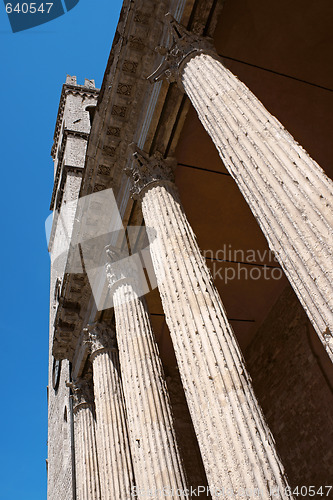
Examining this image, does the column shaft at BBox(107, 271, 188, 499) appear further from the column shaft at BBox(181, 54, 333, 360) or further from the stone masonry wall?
the stone masonry wall

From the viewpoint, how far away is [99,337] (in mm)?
9250

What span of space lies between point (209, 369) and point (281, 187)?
6.62 ft

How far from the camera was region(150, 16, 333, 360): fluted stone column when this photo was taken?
3242 mm

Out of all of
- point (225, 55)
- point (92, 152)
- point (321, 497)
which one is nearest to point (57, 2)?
point (92, 152)

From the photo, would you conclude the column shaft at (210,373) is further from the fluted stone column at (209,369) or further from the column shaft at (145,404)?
the column shaft at (145,404)

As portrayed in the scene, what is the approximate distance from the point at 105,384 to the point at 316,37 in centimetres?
720

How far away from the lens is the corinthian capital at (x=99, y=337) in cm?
905

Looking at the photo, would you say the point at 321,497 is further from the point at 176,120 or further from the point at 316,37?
the point at 316,37

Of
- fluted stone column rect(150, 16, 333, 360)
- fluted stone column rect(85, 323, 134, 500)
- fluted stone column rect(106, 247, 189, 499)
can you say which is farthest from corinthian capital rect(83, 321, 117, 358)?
fluted stone column rect(150, 16, 333, 360)
